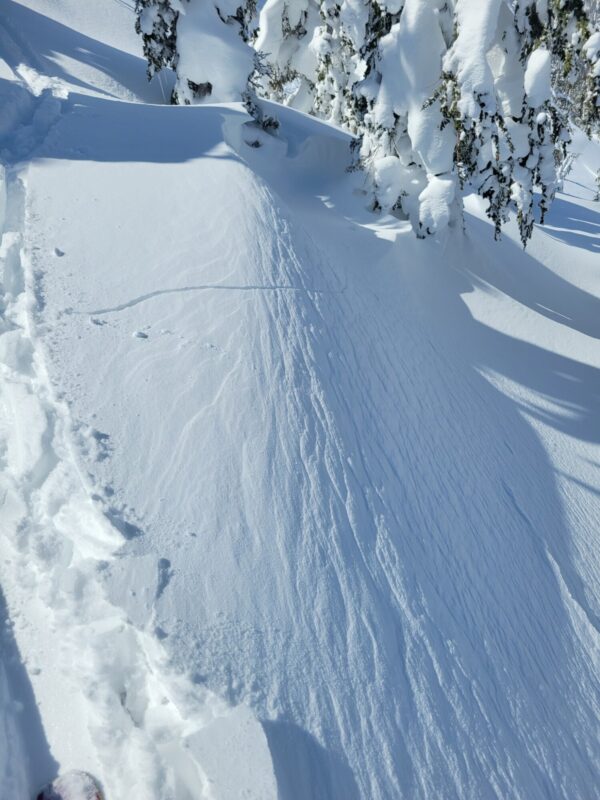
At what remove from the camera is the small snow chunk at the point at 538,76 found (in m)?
5.18

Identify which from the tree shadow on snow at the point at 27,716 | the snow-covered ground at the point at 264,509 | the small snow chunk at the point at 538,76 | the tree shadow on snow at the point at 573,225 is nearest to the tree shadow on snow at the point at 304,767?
the snow-covered ground at the point at 264,509

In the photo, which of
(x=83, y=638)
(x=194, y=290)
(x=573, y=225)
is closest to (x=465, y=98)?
(x=194, y=290)

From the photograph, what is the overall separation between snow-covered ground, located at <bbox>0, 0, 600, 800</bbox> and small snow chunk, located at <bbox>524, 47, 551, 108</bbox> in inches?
86.8

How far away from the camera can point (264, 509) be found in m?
2.59

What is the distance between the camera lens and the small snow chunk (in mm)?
5176

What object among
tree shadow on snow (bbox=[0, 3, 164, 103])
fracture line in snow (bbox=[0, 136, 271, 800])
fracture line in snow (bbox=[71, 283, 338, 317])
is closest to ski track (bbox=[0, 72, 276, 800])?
fracture line in snow (bbox=[0, 136, 271, 800])

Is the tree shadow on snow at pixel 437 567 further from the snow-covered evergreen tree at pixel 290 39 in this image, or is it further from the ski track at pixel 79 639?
the snow-covered evergreen tree at pixel 290 39

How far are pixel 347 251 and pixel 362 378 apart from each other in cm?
220

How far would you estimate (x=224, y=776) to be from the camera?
1726 mm

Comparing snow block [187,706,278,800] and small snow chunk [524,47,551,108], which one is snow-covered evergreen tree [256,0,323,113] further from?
snow block [187,706,278,800]

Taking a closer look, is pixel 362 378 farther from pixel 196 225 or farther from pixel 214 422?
pixel 196 225

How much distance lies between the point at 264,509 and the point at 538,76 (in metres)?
5.01

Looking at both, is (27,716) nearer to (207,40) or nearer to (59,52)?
(207,40)

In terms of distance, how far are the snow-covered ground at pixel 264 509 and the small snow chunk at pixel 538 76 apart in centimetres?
220
